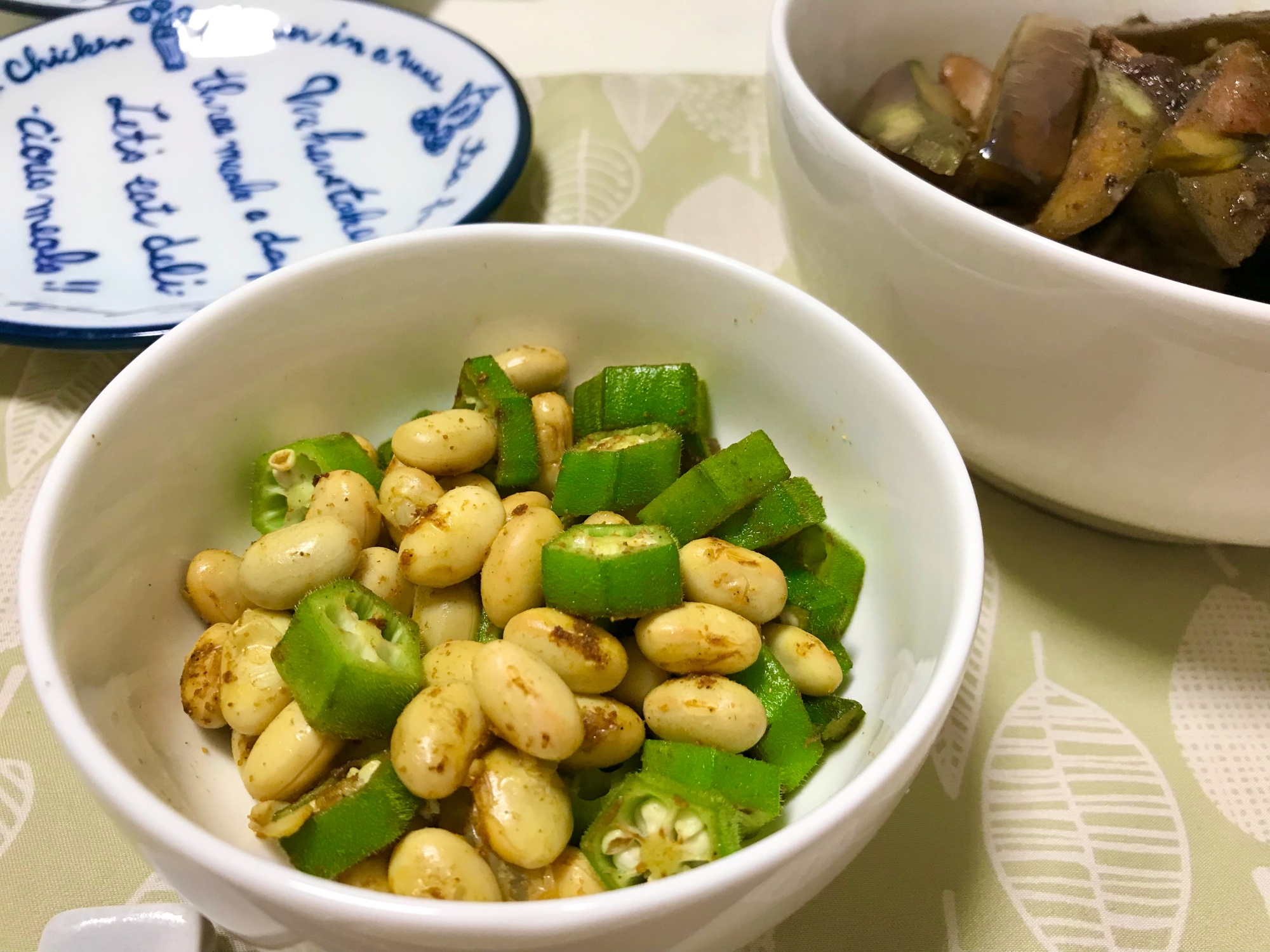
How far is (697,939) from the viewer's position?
1.52 feet

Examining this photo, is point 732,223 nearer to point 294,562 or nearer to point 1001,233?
point 1001,233

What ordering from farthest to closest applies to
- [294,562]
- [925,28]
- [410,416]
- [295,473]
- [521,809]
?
[925,28]
[410,416]
[295,473]
[294,562]
[521,809]

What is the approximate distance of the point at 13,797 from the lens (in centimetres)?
71

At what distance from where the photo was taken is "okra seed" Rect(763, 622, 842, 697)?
2.14 ft

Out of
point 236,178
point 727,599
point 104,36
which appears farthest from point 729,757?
point 104,36

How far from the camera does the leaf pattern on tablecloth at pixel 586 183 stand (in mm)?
1241

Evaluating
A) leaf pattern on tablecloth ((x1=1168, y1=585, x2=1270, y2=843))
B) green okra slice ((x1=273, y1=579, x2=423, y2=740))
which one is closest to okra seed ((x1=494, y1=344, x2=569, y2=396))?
green okra slice ((x1=273, y1=579, x2=423, y2=740))

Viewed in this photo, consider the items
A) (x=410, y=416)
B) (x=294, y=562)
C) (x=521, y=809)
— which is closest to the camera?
(x=521, y=809)

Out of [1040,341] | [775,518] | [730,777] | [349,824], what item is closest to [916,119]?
[1040,341]

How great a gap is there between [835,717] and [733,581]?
0.37 feet

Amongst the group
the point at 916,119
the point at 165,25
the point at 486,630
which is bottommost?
the point at 486,630

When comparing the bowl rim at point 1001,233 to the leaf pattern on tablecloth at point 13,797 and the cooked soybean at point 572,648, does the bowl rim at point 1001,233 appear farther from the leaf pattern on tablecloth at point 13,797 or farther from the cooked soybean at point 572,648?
the leaf pattern on tablecloth at point 13,797

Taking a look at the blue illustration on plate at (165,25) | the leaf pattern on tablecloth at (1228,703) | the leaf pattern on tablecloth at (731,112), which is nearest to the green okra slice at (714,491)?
the leaf pattern on tablecloth at (1228,703)

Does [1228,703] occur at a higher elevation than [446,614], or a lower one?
lower
